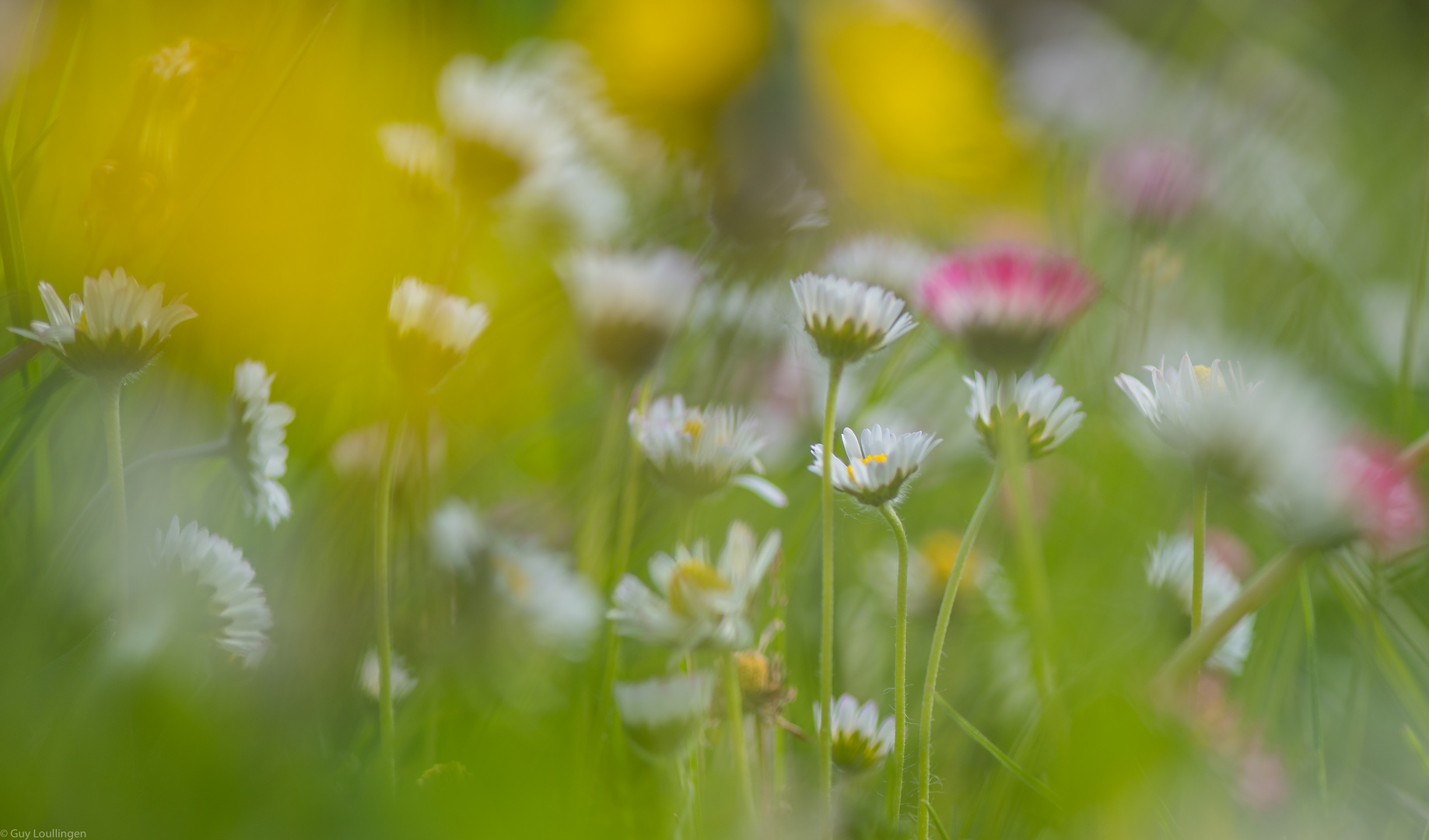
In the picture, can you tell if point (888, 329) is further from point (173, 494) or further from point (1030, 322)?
point (173, 494)

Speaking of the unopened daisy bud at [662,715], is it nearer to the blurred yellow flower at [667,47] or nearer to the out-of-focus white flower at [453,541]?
the out-of-focus white flower at [453,541]

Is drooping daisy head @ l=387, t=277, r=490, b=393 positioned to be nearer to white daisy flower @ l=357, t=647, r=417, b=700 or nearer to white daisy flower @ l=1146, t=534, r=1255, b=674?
white daisy flower @ l=357, t=647, r=417, b=700

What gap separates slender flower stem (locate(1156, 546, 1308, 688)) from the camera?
A: 0.62ft

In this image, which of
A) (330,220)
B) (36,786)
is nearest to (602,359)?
(330,220)

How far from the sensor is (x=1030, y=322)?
0.72 ft

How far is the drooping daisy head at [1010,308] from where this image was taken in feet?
0.72

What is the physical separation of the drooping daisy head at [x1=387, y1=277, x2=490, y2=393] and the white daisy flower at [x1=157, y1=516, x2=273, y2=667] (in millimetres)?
62

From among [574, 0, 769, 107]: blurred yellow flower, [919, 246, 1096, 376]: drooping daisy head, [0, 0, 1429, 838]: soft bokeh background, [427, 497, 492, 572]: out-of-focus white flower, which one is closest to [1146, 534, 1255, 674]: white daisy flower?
[0, 0, 1429, 838]: soft bokeh background

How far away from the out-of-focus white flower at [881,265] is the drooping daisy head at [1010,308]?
0.09 meters

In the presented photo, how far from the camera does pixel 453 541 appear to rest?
0.26 metres

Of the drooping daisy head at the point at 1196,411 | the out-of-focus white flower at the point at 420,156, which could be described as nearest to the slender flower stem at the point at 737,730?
the drooping daisy head at the point at 1196,411

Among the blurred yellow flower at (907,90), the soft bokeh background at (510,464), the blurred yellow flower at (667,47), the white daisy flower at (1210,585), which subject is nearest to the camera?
the soft bokeh background at (510,464)

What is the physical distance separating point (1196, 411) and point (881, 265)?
17 centimetres

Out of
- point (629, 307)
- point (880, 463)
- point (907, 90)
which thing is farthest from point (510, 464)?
point (907, 90)
